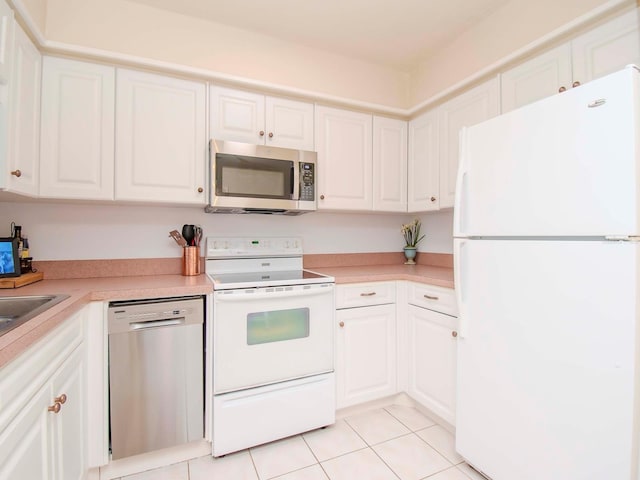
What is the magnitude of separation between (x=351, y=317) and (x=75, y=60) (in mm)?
2050

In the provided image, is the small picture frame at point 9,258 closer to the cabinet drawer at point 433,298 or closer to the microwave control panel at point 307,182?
the microwave control panel at point 307,182

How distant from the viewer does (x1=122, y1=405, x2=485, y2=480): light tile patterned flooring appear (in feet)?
5.08

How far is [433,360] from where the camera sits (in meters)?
1.92

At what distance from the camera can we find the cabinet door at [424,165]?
2.30m

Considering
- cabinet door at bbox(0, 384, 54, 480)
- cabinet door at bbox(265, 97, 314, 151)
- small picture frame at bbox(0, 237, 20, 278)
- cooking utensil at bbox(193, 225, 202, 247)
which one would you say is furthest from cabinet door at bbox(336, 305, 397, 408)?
small picture frame at bbox(0, 237, 20, 278)

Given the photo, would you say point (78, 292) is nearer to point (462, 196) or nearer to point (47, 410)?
point (47, 410)

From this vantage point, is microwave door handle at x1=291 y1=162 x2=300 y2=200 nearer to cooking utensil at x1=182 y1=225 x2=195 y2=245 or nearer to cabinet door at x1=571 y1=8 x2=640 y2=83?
cooking utensil at x1=182 y1=225 x2=195 y2=245

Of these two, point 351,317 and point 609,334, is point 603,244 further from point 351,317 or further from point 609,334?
point 351,317

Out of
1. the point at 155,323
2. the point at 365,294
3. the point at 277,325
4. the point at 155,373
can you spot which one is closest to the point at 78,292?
the point at 155,323

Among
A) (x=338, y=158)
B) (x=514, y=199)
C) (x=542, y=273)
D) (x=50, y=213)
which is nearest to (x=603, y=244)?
(x=542, y=273)

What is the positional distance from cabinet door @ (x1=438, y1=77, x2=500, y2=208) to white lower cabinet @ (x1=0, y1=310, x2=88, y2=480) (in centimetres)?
214

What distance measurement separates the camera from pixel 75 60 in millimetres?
1674

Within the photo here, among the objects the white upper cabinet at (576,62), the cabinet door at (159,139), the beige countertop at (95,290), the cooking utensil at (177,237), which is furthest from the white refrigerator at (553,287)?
the cooking utensil at (177,237)

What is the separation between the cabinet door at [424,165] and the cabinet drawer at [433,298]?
2.06 feet
